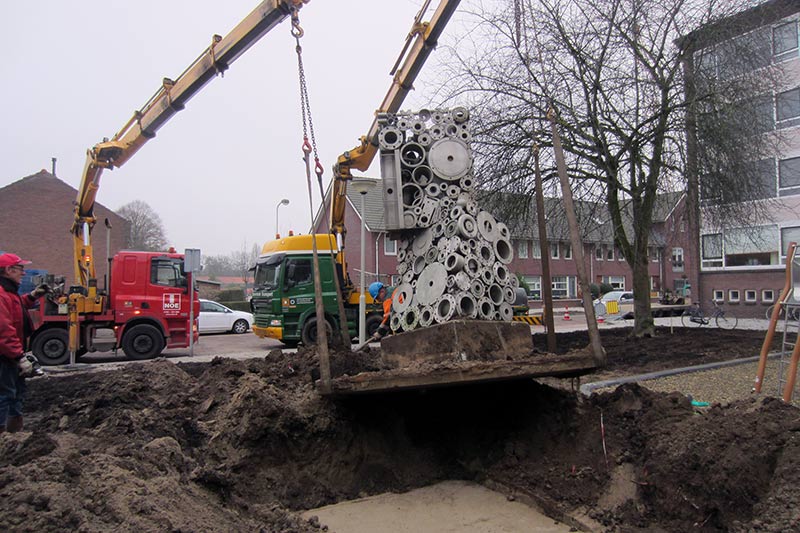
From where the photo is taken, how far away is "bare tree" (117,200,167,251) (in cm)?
5291

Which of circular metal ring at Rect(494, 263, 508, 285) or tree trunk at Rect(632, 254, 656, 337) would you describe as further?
tree trunk at Rect(632, 254, 656, 337)

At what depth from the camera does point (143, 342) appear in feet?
45.2

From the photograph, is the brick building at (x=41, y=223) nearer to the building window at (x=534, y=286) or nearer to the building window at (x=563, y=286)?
the building window at (x=534, y=286)

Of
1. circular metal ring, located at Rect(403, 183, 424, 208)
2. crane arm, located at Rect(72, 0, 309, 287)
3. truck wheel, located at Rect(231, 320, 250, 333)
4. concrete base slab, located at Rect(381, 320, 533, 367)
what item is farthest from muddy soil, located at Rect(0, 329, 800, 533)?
truck wheel, located at Rect(231, 320, 250, 333)

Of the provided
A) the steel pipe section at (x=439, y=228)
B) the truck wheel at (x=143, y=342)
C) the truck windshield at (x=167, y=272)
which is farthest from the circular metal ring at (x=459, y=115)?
the truck wheel at (x=143, y=342)

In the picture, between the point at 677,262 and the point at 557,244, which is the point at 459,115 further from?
the point at 677,262

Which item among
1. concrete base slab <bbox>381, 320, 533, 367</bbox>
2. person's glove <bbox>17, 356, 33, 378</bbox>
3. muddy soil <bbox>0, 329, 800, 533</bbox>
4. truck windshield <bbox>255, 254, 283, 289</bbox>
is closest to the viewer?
muddy soil <bbox>0, 329, 800, 533</bbox>


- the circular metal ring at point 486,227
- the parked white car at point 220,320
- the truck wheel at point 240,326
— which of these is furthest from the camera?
the truck wheel at point 240,326

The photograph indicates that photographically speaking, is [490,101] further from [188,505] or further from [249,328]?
[249,328]

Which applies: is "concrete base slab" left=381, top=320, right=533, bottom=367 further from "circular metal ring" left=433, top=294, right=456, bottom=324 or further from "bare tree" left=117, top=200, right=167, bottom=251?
"bare tree" left=117, top=200, right=167, bottom=251

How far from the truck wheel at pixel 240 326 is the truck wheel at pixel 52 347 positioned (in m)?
9.95

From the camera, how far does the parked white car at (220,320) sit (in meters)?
22.4

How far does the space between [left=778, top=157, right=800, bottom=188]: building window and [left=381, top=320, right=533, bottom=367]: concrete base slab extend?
22469mm

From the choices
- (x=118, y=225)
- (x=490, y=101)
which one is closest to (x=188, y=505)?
(x=490, y=101)
